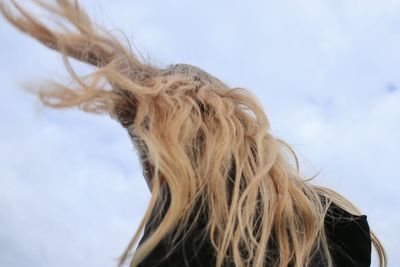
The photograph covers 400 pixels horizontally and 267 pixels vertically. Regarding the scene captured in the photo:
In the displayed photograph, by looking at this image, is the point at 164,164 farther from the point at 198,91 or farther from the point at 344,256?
the point at 344,256

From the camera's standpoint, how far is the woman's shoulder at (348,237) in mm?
3760

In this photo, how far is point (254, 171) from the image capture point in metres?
3.48

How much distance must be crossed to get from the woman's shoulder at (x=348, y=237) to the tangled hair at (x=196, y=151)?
9cm

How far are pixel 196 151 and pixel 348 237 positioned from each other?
1069mm

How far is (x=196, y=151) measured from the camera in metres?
3.50

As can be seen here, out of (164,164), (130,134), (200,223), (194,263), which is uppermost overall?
(130,134)

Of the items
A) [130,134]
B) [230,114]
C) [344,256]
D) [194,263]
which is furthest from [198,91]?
[344,256]

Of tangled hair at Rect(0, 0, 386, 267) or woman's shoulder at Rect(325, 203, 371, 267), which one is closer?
tangled hair at Rect(0, 0, 386, 267)

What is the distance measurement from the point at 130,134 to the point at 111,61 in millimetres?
442

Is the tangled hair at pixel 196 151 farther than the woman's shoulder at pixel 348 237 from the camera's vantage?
No

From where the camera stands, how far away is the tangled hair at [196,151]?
10.8 ft

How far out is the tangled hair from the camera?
3285mm

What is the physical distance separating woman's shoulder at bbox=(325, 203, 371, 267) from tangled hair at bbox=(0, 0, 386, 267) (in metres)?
0.09

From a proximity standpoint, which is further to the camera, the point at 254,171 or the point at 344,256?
the point at 344,256
